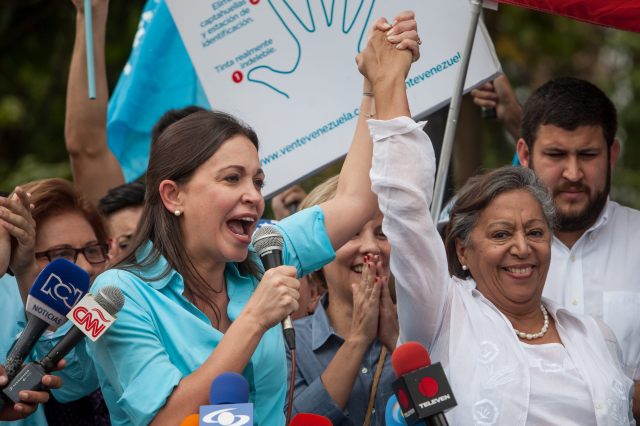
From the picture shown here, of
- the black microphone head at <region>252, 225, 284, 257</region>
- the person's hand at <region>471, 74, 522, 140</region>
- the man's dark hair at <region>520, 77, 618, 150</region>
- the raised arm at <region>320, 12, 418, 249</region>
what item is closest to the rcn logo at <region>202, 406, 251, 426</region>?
the black microphone head at <region>252, 225, 284, 257</region>

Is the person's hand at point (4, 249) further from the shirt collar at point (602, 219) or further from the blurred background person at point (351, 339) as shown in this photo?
the shirt collar at point (602, 219)

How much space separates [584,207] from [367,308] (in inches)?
49.9

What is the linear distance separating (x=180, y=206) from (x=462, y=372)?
1.14m

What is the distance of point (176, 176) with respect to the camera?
13.1 feet

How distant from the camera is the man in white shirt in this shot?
5.08m

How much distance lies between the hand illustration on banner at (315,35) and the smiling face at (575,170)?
1.01m

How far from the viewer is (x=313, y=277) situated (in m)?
5.49

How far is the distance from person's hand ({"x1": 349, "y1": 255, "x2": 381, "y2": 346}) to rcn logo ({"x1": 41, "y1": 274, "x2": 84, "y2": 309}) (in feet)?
4.40

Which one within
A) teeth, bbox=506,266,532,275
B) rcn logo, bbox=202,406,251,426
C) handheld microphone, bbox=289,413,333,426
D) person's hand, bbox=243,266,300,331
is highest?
person's hand, bbox=243,266,300,331

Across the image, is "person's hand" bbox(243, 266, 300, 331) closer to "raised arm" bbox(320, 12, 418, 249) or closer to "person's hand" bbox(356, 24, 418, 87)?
"raised arm" bbox(320, 12, 418, 249)

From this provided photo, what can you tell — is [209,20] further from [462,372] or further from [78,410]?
[462,372]

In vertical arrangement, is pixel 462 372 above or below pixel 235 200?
below

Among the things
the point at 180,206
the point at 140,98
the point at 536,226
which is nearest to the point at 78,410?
the point at 180,206

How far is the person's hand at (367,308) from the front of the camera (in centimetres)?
464
